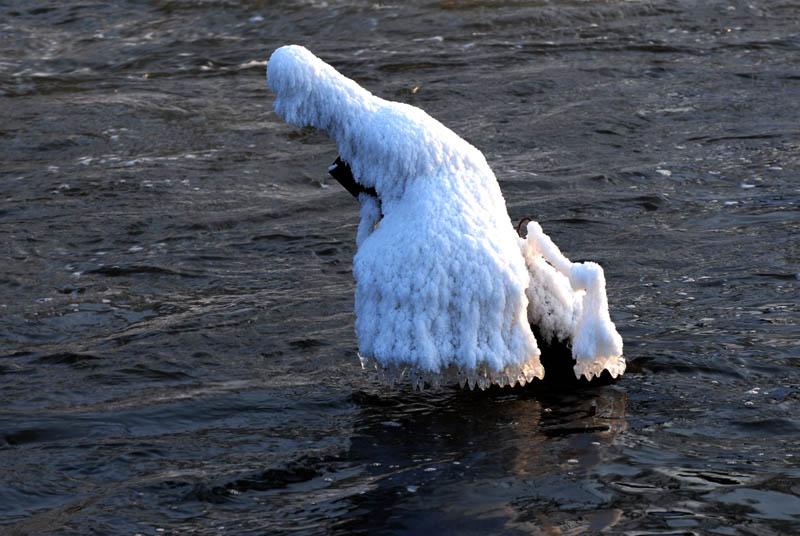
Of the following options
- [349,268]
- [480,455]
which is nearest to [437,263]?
[480,455]

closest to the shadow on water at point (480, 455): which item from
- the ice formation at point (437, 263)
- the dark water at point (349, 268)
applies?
the dark water at point (349, 268)

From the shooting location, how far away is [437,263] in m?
4.73

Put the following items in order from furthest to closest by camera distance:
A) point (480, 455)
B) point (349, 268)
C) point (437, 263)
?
point (349, 268) → point (480, 455) → point (437, 263)

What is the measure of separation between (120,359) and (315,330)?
45.8 inches

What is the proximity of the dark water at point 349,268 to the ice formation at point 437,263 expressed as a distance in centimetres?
47

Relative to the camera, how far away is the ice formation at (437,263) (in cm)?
474

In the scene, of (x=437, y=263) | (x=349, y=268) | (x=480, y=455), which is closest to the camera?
(x=437, y=263)

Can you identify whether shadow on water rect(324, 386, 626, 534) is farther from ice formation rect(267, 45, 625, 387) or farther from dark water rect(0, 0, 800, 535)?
ice formation rect(267, 45, 625, 387)

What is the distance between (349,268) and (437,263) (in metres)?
3.06

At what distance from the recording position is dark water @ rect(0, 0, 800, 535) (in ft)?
15.4

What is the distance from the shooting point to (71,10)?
14555mm

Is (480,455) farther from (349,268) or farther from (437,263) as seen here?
(349,268)

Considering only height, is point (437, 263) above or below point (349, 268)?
above

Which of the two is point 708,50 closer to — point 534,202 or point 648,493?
point 534,202
